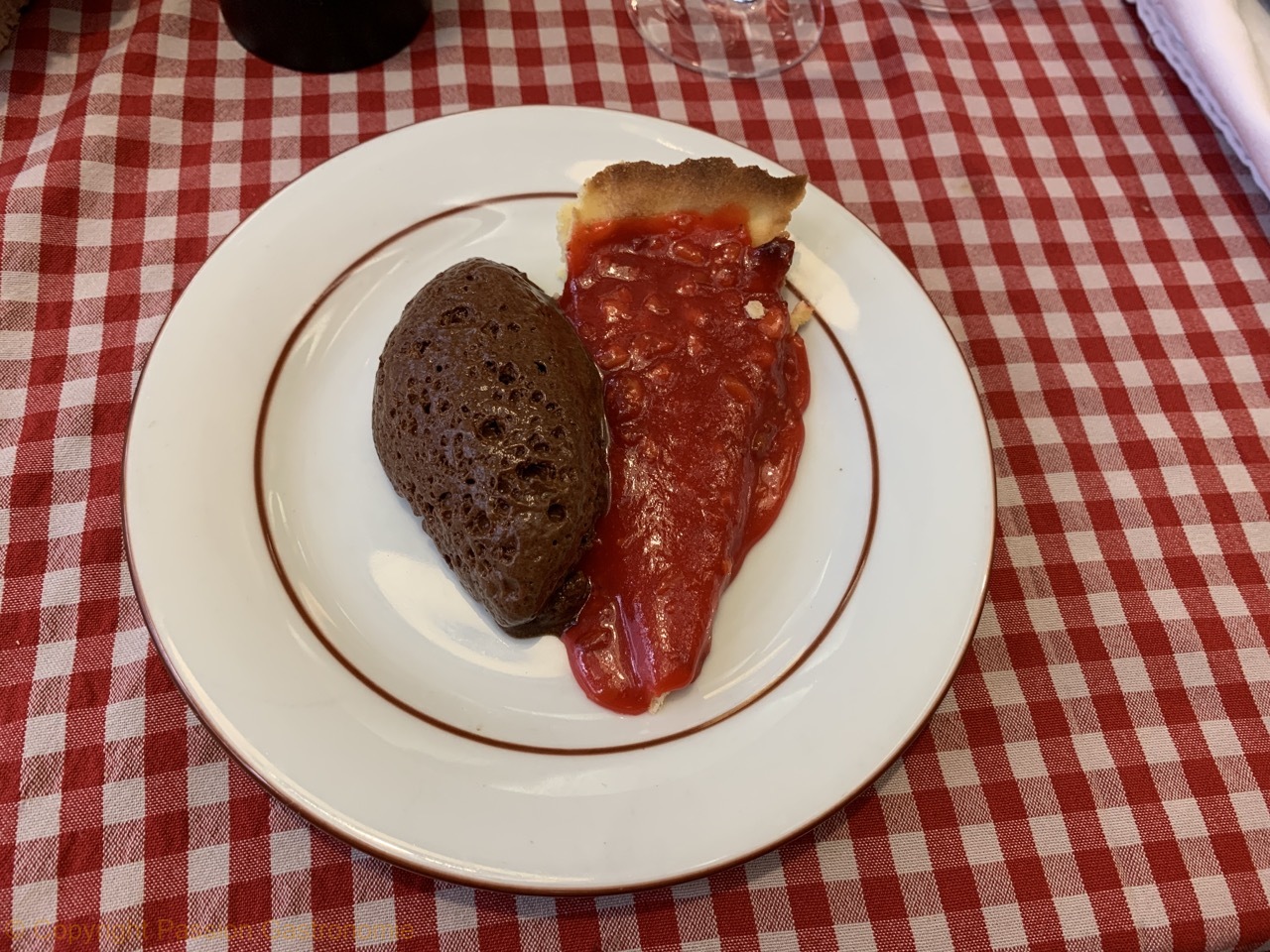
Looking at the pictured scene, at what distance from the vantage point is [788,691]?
1.24m

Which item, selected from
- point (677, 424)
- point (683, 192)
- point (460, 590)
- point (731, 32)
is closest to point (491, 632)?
point (460, 590)

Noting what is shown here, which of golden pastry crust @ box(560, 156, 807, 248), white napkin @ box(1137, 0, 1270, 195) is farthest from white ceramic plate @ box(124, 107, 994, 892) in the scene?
white napkin @ box(1137, 0, 1270, 195)

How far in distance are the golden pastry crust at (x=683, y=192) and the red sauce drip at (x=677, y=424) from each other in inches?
0.9

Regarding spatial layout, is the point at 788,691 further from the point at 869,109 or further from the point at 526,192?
the point at 869,109

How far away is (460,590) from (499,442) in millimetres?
258

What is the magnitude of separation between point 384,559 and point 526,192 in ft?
2.42

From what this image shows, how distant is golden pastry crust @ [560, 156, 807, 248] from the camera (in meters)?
1.49

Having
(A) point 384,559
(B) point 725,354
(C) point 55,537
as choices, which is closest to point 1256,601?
(B) point 725,354

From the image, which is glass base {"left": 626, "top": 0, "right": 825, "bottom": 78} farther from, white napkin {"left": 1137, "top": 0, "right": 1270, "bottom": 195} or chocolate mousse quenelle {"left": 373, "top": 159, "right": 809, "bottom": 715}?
white napkin {"left": 1137, "top": 0, "right": 1270, "bottom": 195}

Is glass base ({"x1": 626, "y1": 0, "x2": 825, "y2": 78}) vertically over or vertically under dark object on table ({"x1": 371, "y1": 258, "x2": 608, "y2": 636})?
over

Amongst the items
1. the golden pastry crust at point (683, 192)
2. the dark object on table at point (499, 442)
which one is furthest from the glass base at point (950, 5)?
the dark object on table at point (499, 442)

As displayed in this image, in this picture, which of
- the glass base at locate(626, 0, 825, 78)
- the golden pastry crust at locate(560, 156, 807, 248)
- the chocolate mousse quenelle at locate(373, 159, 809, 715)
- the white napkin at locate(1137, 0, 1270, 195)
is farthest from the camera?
the glass base at locate(626, 0, 825, 78)

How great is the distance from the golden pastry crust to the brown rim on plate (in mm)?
154

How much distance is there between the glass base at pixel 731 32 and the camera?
202cm
